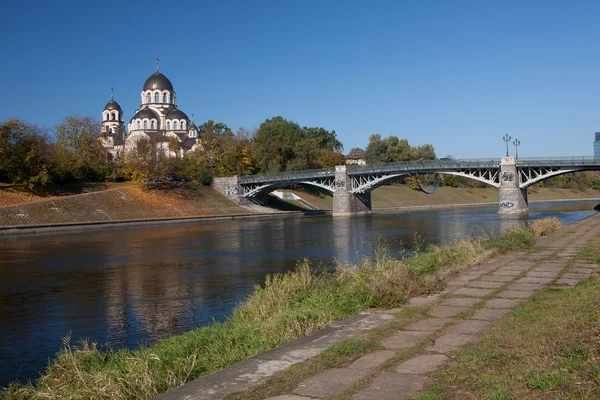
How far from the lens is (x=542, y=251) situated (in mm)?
18375

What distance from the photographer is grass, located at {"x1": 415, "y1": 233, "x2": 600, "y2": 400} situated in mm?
5305

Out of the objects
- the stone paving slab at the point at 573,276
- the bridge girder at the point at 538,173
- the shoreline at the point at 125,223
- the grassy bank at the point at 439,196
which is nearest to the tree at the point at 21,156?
the shoreline at the point at 125,223

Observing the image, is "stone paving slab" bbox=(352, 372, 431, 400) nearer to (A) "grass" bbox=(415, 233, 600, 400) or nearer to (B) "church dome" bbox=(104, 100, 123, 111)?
(A) "grass" bbox=(415, 233, 600, 400)

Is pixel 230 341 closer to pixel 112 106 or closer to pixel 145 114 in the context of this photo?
pixel 145 114

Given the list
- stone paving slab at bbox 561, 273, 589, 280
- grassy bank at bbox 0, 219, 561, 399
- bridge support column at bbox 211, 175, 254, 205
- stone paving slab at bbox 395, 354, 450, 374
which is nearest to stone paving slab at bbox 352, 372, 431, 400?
stone paving slab at bbox 395, 354, 450, 374

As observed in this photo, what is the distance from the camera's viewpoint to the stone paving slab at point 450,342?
7160 millimetres

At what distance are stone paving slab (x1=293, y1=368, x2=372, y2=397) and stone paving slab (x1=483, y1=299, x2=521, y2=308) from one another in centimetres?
425

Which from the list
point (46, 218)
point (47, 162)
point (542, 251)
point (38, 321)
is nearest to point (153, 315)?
point (38, 321)

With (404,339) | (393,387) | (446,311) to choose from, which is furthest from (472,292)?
(393,387)

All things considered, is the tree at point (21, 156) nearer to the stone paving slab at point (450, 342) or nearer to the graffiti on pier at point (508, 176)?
the graffiti on pier at point (508, 176)

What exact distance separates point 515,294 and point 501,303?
0.98m

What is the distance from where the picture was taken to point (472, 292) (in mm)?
11211

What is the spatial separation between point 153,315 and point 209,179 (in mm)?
72382

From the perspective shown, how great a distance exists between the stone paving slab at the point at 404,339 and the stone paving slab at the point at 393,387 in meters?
1.20
